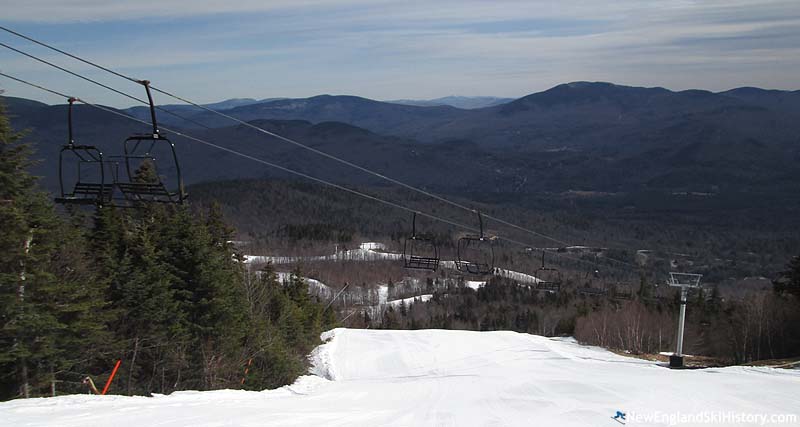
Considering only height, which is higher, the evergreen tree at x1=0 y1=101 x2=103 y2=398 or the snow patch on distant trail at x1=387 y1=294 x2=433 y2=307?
the evergreen tree at x1=0 y1=101 x2=103 y2=398

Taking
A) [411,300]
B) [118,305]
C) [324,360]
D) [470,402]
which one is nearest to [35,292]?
[118,305]

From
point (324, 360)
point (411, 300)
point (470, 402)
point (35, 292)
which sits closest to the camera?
point (35, 292)

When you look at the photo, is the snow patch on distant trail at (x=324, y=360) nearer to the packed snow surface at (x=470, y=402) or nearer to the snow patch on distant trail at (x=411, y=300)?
the packed snow surface at (x=470, y=402)

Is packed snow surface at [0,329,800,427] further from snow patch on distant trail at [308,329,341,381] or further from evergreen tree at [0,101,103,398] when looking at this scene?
snow patch on distant trail at [308,329,341,381]

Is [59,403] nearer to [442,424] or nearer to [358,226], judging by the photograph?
[442,424]

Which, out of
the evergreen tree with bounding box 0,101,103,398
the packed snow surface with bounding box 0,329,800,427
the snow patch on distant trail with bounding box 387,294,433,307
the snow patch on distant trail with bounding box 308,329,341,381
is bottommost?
the snow patch on distant trail with bounding box 387,294,433,307

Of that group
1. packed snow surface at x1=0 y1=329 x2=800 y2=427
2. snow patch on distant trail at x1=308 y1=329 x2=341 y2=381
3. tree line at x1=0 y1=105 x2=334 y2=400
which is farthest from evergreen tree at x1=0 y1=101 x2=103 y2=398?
snow patch on distant trail at x1=308 y1=329 x2=341 y2=381

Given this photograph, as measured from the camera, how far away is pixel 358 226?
568 ft

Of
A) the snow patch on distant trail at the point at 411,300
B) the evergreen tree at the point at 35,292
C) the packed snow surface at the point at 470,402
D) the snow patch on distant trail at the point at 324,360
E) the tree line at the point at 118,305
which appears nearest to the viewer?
the packed snow surface at the point at 470,402

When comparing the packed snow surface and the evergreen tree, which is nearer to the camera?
the packed snow surface

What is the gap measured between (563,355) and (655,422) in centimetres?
2356

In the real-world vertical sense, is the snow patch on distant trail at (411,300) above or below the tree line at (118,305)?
below

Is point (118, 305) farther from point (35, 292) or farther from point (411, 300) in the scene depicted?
point (411, 300)

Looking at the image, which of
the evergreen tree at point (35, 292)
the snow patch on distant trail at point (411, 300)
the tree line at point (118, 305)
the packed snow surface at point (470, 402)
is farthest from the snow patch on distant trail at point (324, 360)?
the snow patch on distant trail at point (411, 300)
